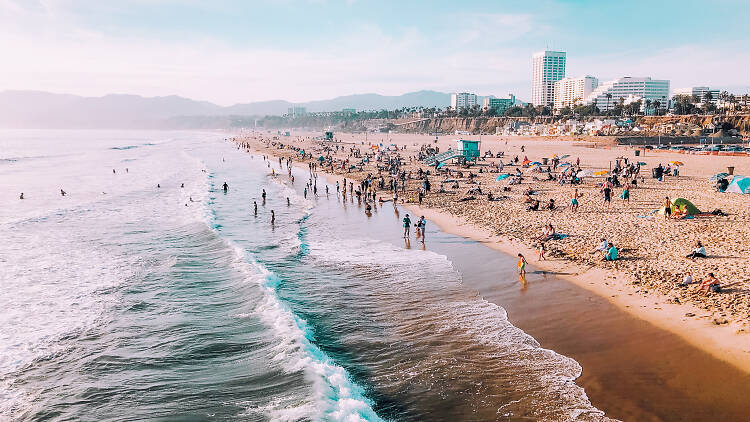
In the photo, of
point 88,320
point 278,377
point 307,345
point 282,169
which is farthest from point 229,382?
point 282,169

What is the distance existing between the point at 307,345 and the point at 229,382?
210cm

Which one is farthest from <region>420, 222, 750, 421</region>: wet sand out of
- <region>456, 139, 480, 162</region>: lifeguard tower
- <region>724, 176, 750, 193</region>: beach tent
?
<region>456, 139, 480, 162</region>: lifeguard tower

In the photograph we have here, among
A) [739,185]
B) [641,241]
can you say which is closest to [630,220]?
[641,241]

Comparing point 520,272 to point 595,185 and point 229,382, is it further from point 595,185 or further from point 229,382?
point 595,185

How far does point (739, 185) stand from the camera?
90.5 ft

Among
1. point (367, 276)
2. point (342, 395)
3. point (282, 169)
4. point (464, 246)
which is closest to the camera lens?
point (342, 395)

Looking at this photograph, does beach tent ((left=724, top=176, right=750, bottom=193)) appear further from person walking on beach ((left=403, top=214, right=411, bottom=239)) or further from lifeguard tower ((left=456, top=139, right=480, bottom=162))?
lifeguard tower ((left=456, top=139, right=480, bottom=162))

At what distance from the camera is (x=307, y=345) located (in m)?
11.8

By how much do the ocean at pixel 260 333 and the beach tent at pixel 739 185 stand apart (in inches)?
734

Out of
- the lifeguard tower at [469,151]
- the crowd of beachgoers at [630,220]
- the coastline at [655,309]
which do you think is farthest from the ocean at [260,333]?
the lifeguard tower at [469,151]

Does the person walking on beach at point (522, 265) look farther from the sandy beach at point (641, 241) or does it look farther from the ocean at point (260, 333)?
the sandy beach at point (641, 241)

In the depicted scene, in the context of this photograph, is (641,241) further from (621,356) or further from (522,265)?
(621,356)

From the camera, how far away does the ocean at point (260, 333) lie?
9.48 metres

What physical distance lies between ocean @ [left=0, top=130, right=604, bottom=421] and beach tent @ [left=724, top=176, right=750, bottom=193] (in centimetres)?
1864
